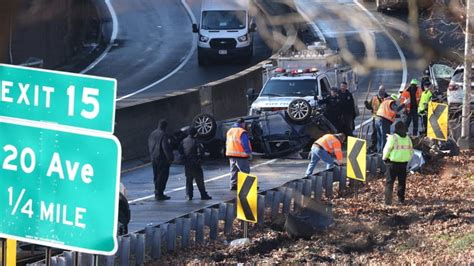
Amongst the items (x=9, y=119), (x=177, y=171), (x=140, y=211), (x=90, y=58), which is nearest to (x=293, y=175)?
(x=177, y=171)

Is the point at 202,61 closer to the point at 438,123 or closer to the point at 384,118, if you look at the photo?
the point at 384,118

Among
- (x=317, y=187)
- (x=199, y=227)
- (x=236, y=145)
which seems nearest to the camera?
(x=199, y=227)

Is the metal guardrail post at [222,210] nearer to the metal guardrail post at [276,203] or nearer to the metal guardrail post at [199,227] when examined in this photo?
the metal guardrail post at [199,227]

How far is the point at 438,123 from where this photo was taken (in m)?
23.0

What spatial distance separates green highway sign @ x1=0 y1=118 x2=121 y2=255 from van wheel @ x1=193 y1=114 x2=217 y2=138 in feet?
64.5

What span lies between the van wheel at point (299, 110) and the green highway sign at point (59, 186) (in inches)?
766

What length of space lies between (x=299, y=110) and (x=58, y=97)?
19629 mm

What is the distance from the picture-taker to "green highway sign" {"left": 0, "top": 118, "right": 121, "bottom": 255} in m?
4.88

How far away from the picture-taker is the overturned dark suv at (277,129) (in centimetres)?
2481

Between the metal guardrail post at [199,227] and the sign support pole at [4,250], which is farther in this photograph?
the metal guardrail post at [199,227]

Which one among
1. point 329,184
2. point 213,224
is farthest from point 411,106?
point 213,224

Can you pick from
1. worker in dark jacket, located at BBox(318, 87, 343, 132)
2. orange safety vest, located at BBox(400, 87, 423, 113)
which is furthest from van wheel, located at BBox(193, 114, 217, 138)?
orange safety vest, located at BBox(400, 87, 423, 113)

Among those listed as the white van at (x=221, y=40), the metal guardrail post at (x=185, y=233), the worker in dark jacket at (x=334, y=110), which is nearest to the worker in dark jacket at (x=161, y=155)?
the metal guardrail post at (x=185, y=233)

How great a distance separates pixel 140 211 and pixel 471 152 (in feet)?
26.3
